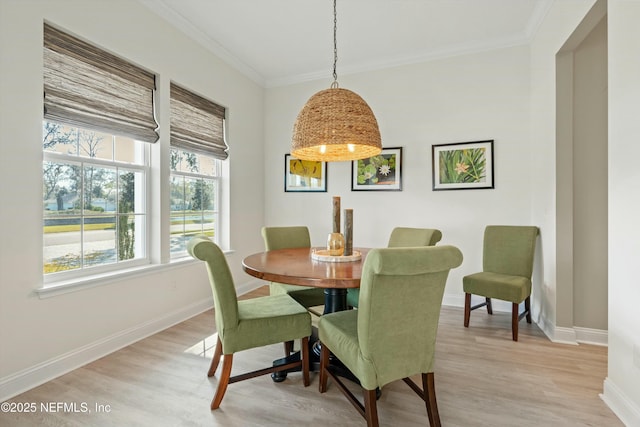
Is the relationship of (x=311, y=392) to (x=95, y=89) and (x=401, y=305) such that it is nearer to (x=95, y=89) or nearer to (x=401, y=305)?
(x=401, y=305)

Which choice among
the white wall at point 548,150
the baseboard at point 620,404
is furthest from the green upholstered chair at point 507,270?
the baseboard at point 620,404

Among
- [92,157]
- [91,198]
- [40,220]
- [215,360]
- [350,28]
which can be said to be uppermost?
[350,28]

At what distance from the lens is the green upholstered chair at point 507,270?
2686 mm

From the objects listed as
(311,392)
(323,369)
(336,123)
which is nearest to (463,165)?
(336,123)

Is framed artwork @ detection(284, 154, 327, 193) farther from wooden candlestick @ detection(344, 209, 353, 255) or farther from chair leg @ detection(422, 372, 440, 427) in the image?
chair leg @ detection(422, 372, 440, 427)

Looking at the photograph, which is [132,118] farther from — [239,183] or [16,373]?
[16,373]

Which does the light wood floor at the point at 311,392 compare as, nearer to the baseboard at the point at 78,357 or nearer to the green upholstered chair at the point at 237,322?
the baseboard at the point at 78,357

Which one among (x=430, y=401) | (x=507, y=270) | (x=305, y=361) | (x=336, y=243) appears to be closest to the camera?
(x=430, y=401)

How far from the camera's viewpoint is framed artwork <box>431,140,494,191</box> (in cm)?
344

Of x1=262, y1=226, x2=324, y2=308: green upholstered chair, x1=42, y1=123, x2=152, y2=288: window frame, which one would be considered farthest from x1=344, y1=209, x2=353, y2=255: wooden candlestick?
x1=42, y1=123, x2=152, y2=288: window frame

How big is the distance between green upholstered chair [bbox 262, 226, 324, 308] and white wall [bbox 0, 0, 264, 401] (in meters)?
0.98

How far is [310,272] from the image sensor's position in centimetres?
173

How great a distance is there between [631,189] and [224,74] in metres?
3.83

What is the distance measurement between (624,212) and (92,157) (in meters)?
3.57
